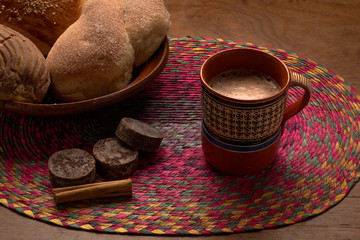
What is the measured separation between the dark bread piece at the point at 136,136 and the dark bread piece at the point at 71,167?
2.9 inches

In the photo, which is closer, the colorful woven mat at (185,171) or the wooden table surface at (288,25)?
the colorful woven mat at (185,171)

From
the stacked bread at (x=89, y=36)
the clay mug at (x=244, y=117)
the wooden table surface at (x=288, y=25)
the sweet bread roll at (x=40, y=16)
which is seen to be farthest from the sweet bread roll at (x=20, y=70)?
the wooden table surface at (x=288, y=25)

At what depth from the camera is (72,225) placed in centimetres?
89

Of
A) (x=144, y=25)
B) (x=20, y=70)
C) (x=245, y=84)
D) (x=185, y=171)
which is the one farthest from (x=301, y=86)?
(x=20, y=70)

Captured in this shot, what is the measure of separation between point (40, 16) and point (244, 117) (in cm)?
54

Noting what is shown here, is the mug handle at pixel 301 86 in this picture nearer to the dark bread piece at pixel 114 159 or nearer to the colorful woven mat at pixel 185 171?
the colorful woven mat at pixel 185 171

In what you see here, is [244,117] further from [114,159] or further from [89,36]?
[89,36]

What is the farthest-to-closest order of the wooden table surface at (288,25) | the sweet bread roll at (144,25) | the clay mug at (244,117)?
1. the wooden table surface at (288,25)
2. the sweet bread roll at (144,25)
3. the clay mug at (244,117)

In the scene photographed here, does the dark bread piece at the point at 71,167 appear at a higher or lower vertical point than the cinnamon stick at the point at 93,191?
higher

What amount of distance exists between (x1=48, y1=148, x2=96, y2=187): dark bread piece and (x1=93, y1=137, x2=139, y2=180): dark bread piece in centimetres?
2

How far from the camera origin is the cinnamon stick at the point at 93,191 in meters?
0.92

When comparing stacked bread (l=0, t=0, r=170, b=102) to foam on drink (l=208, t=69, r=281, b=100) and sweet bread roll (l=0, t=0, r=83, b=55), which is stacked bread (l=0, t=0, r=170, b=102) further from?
foam on drink (l=208, t=69, r=281, b=100)

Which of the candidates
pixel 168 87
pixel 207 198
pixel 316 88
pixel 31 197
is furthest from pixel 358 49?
pixel 31 197

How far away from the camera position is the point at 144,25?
1111mm
